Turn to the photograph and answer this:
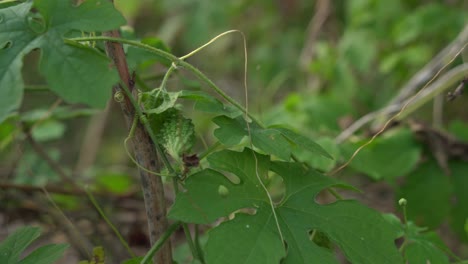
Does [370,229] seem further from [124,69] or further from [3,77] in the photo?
[3,77]

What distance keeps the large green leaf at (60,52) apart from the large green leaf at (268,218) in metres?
0.24

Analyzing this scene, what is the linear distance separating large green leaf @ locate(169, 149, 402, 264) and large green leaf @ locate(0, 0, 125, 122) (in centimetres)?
24

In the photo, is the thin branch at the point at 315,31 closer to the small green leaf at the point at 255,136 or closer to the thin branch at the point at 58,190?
the thin branch at the point at 58,190

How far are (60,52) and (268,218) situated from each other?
0.43m

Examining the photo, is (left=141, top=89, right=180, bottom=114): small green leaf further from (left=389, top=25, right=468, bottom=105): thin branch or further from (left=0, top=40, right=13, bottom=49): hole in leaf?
(left=389, top=25, right=468, bottom=105): thin branch

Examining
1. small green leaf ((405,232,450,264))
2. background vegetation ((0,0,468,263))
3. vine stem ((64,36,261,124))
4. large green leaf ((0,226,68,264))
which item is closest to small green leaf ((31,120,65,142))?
background vegetation ((0,0,468,263))

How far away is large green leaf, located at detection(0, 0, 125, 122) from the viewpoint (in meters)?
0.86

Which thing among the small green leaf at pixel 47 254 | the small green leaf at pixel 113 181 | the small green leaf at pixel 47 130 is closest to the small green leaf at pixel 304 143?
the small green leaf at pixel 47 254

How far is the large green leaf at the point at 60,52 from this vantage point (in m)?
0.86

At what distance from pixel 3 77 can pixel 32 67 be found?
3330mm

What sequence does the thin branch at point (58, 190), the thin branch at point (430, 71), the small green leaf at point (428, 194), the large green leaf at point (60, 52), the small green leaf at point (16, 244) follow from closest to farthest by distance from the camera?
the large green leaf at point (60, 52) < the small green leaf at point (16, 244) < the thin branch at point (58, 190) < the small green leaf at point (428, 194) < the thin branch at point (430, 71)

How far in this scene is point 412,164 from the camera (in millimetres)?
1919

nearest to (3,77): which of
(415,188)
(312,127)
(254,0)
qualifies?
(312,127)

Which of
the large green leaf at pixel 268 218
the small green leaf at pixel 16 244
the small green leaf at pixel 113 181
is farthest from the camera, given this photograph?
the small green leaf at pixel 113 181
